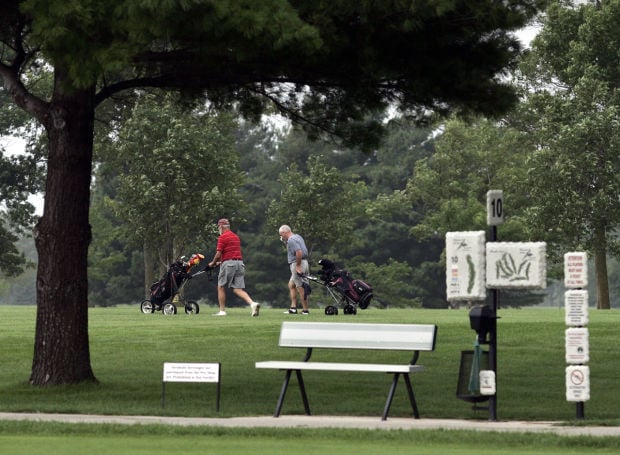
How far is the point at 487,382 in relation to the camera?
605 inches

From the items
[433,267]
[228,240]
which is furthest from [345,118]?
[433,267]

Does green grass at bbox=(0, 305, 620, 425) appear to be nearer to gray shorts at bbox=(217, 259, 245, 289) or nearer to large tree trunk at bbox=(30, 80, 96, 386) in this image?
large tree trunk at bbox=(30, 80, 96, 386)

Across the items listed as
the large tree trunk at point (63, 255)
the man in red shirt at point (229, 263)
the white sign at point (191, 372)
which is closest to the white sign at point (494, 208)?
the white sign at point (191, 372)

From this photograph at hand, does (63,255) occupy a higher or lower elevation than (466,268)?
higher

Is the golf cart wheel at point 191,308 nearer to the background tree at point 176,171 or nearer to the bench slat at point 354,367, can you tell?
the background tree at point 176,171

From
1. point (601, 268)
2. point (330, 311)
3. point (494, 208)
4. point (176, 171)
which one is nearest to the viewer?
point (494, 208)

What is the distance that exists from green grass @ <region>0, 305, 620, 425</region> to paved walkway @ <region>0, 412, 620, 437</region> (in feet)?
1.94

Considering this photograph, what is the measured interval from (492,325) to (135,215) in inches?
1512

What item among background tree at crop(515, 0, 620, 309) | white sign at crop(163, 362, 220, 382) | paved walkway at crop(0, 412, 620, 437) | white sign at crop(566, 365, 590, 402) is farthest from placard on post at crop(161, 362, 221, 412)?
background tree at crop(515, 0, 620, 309)

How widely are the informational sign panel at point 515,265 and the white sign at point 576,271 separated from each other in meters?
0.25

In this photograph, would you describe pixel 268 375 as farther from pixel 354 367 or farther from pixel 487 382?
pixel 487 382

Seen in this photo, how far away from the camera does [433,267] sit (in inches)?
3408

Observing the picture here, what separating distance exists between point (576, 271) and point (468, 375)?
1789mm

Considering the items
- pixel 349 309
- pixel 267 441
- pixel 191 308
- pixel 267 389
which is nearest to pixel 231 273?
pixel 349 309
